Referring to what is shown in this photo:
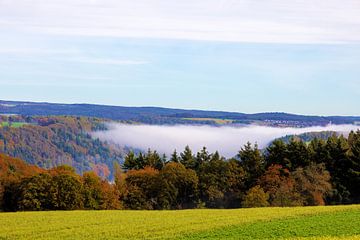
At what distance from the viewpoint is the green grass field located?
144ft

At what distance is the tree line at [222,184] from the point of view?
87.8 meters

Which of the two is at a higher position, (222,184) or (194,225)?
(194,225)

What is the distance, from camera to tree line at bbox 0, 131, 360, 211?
87812 mm

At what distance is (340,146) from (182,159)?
29.3 metres

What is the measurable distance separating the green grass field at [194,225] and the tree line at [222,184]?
26.1m

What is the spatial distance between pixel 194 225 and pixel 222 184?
5523cm

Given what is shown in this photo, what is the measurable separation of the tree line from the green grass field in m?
26.1

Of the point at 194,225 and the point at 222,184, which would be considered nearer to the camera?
the point at 194,225

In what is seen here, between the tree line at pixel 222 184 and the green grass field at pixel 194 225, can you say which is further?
the tree line at pixel 222 184

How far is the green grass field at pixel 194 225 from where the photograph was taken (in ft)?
144

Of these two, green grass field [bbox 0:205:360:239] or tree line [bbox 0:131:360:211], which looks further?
tree line [bbox 0:131:360:211]

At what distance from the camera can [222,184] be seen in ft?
344

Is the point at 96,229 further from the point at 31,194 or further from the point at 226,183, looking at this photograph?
the point at 226,183

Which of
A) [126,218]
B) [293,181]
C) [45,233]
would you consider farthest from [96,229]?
[293,181]
